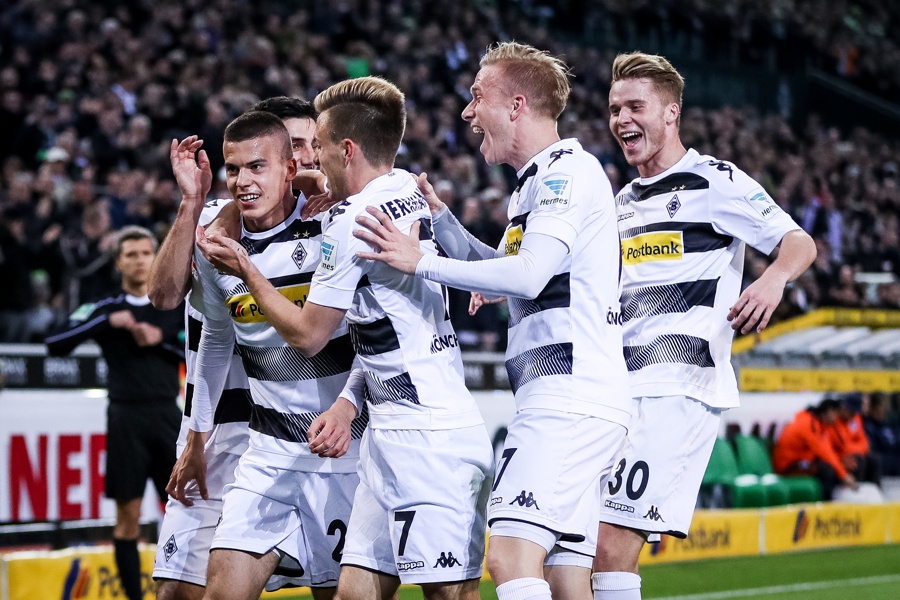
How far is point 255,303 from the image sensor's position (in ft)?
14.7

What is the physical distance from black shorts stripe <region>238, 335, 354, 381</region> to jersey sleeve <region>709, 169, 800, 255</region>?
5.27ft

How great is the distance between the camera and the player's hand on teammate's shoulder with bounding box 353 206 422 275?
155 inches

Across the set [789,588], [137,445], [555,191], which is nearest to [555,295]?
[555,191]

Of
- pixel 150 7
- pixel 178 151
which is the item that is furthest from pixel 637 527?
pixel 150 7

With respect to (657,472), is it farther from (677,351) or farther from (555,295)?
(555,295)

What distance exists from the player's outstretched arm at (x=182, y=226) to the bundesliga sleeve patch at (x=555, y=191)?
1297 millimetres

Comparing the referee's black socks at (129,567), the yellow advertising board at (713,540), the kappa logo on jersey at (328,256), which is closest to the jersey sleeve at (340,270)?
the kappa logo on jersey at (328,256)

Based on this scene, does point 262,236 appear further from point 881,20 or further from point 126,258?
point 881,20

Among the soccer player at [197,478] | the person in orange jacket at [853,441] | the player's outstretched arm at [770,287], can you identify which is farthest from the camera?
the person in orange jacket at [853,441]

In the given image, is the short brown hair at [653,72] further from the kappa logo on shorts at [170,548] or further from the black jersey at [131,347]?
the black jersey at [131,347]

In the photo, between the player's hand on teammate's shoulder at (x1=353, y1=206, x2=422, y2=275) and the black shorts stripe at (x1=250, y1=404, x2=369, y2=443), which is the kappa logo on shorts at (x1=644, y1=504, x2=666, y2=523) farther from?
the player's hand on teammate's shoulder at (x1=353, y1=206, x2=422, y2=275)

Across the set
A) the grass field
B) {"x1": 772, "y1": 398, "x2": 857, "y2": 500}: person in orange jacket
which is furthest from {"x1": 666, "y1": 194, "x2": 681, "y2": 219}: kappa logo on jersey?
{"x1": 772, "y1": 398, "x2": 857, "y2": 500}: person in orange jacket

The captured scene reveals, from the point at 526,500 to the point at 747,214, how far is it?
5.54 ft

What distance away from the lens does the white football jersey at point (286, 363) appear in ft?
14.7
